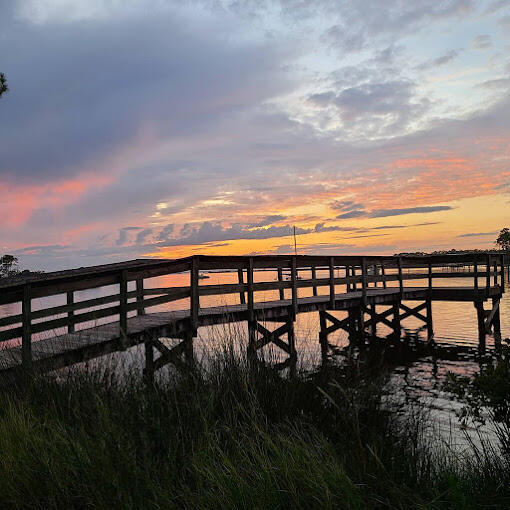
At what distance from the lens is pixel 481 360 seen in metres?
14.8

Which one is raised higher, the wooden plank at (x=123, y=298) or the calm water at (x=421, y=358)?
the wooden plank at (x=123, y=298)

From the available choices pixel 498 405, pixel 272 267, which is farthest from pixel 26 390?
pixel 272 267

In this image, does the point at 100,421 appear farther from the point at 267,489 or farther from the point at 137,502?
the point at 267,489

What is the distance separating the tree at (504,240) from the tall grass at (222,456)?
448 ft

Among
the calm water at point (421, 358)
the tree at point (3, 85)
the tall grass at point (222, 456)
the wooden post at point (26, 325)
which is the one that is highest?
the tree at point (3, 85)

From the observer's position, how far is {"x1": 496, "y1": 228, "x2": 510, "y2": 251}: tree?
127 metres

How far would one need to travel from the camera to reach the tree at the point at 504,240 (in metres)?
127

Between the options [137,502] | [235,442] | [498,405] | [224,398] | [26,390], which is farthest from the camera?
[26,390]

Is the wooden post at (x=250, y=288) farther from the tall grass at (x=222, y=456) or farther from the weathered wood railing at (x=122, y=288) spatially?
the tall grass at (x=222, y=456)

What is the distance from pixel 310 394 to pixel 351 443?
1141 mm

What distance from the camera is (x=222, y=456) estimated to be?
12.1ft

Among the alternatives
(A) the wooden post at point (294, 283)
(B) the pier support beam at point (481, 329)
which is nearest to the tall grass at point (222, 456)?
(A) the wooden post at point (294, 283)

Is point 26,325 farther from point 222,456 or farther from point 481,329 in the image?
point 481,329

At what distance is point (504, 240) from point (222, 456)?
142 metres
